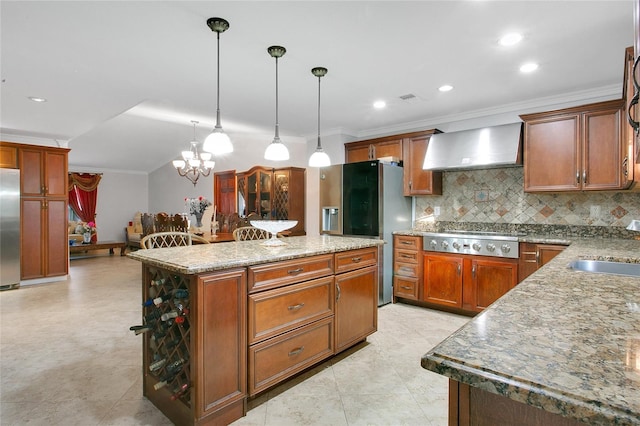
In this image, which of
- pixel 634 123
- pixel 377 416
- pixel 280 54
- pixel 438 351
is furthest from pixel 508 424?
pixel 280 54

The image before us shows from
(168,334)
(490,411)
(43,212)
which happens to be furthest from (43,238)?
(490,411)

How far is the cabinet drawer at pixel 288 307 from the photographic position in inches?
76.1

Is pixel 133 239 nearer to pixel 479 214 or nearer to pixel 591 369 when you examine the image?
pixel 479 214

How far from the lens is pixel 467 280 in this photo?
3.59 m

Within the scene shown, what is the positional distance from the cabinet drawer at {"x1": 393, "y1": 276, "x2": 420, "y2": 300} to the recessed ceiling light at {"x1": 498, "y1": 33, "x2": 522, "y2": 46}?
255 centimetres

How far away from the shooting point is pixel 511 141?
3.48m

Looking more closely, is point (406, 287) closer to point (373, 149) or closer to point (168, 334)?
point (373, 149)

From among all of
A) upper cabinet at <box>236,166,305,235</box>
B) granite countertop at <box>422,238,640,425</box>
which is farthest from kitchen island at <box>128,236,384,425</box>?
upper cabinet at <box>236,166,305,235</box>

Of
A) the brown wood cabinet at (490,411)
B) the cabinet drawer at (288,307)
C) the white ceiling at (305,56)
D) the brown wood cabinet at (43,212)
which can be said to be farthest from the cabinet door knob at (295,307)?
the brown wood cabinet at (43,212)

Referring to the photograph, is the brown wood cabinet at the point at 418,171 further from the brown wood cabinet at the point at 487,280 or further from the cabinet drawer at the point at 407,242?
the brown wood cabinet at the point at 487,280

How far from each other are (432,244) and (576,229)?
142cm

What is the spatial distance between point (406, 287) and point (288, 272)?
2.37 m

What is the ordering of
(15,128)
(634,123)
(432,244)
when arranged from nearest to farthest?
(634,123) → (432,244) → (15,128)

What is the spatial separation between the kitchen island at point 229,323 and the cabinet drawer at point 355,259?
69 mm
